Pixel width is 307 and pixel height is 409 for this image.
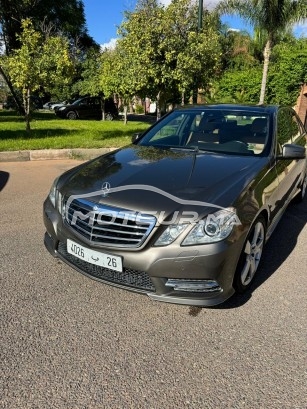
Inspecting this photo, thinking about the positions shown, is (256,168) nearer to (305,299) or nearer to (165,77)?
(305,299)

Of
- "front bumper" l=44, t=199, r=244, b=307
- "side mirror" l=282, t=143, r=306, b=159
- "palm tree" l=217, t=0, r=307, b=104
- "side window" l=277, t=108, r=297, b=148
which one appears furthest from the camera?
"palm tree" l=217, t=0, r=307, b=104

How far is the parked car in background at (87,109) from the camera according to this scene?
2161cm

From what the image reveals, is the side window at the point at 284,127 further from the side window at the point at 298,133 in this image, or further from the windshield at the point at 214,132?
the windshield at the point at 214,132

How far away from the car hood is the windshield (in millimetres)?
231

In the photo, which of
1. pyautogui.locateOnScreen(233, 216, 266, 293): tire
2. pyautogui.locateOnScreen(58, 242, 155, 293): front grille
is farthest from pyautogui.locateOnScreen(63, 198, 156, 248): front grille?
pyautogui.locateOnScreen(233, 216, 266, 293): tire

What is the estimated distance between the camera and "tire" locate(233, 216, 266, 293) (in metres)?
2.71

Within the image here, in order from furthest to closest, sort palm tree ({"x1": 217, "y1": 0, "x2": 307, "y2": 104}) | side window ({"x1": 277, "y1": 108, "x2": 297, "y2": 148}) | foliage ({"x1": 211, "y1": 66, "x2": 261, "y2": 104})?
foliage ({"x1": 211, "y1": 66, "x2": 261, "y2": 104}) → palm tree ({"x1": 217, "y1": 0, "x2": 307, "y2": 104}) → side window ({"x1": 277, "y1": 108, "x2": 297, "y2": 148})

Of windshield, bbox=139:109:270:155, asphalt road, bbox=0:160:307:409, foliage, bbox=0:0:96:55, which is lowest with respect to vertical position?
asphalt road, bbox=0:160:307:409

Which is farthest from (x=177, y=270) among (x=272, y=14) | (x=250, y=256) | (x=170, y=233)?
(x=272, y=14)

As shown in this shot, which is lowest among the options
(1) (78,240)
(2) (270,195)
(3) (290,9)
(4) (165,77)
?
(1) (78,240)

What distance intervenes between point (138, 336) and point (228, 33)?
33279 millimetres

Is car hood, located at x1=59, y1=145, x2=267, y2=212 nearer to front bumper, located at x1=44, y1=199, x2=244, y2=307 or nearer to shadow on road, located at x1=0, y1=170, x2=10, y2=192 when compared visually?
front bumper, located at x1=44, y1=199, x2=244, y2=307

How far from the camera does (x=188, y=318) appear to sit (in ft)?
8.83

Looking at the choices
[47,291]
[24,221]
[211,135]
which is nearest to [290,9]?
[211,135]
